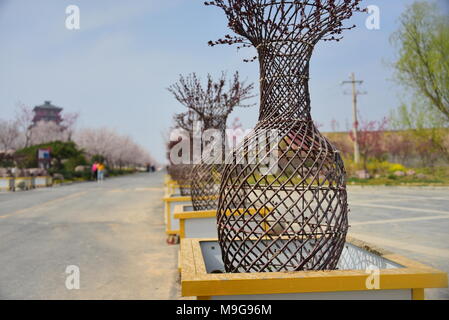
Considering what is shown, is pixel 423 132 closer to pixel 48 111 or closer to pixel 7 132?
pixel 7 132

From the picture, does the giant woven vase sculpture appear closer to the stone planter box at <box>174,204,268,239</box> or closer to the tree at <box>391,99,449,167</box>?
the stone planter box at <box>174,204,268,239</box>

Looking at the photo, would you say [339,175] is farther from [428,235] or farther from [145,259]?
[145,259]

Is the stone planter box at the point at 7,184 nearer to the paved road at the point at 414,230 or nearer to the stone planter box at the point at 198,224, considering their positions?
the paved road at the point at 414,230

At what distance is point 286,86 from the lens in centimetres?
246

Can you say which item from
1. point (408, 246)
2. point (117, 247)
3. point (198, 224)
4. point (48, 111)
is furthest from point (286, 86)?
point (48, 111)

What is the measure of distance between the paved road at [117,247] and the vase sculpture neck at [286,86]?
2002 mm

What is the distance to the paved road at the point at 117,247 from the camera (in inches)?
151

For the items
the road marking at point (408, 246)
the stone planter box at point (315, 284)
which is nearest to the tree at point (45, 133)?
the road marking at point (408, 246)

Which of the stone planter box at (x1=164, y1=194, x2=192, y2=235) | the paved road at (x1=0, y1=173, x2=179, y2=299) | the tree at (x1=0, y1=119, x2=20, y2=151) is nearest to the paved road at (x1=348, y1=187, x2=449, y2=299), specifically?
the paved road at (x1=0, y1=173, x2=179, y2=299)

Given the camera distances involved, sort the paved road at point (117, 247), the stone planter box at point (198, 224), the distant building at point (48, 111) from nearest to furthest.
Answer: the paved road at point (117, 247), the stone planter box at point (198, 224), the distant building at point (48, 111)

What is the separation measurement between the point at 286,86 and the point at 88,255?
4.15 meters

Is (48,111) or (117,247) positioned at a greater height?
(48,111)

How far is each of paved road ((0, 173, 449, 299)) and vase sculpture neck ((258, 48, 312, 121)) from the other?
6.57ft
